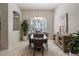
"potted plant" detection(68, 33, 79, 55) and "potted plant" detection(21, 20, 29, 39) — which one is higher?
"potted plant" detection(21, 20, 29, 39)

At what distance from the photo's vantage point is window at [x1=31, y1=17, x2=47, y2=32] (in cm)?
377

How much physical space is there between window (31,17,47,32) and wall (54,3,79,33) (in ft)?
1.10

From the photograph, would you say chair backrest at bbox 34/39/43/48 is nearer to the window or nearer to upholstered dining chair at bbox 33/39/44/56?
upholstered dining chair at bbox 33/39/44/56

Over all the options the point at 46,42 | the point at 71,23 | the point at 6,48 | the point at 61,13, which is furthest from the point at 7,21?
the point at 71,23

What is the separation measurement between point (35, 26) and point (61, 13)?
2.81 ft

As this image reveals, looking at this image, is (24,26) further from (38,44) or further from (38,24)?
(38,44)

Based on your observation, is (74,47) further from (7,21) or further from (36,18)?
(7,21)

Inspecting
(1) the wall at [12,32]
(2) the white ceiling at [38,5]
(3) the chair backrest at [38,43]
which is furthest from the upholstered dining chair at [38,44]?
(2) the white ceiling at [38,5]

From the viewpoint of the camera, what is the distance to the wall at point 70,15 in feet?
11.8

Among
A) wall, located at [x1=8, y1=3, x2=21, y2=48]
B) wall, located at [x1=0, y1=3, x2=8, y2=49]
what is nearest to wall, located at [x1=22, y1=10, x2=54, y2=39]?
wall, located at [x1=8, y1=3, x2=21, y2=48]

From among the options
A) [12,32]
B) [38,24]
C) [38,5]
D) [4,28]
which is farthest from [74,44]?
[4,28]

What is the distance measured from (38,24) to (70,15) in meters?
0.95

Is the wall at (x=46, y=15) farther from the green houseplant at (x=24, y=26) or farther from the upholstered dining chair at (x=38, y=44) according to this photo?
the upholstered dining chair at (x=38, y=44)

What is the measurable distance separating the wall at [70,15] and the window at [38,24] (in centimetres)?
33
